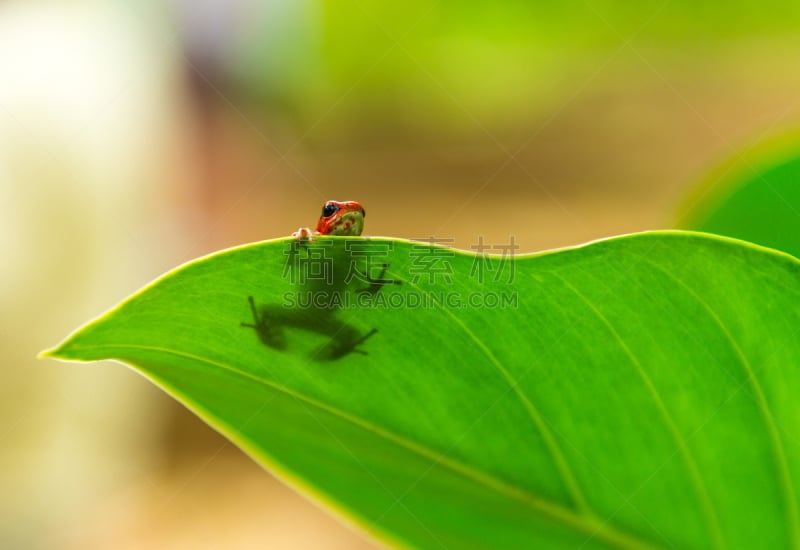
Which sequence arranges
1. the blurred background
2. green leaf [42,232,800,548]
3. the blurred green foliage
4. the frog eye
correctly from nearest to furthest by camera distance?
green leaf [42,232,800,548] < the frog eye < the blurred background < the blurred green foliage

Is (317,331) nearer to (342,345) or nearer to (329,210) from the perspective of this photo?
(342,345)

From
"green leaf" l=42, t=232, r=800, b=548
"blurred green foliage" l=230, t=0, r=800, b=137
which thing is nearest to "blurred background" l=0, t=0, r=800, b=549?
"blurred green foliage" l=230, t=0, r=800, b=137

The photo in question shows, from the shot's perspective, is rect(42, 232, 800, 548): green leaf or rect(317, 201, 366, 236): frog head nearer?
rect(42, 232, 800, 548): green leaf

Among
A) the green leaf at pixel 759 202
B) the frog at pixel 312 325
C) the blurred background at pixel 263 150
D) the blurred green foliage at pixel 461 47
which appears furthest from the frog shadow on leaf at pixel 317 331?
→ the blurred green foliage at pixel 461 47

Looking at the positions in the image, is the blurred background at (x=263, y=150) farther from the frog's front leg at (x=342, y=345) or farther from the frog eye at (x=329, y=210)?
the frog's front leg at (x=342, y=345)

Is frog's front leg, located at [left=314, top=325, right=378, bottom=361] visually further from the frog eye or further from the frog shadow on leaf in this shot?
the frog eye

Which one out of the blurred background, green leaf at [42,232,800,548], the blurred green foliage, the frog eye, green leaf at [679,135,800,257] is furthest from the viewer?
the blurred green foliage

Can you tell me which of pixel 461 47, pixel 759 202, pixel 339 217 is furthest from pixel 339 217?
pixel 461 47
